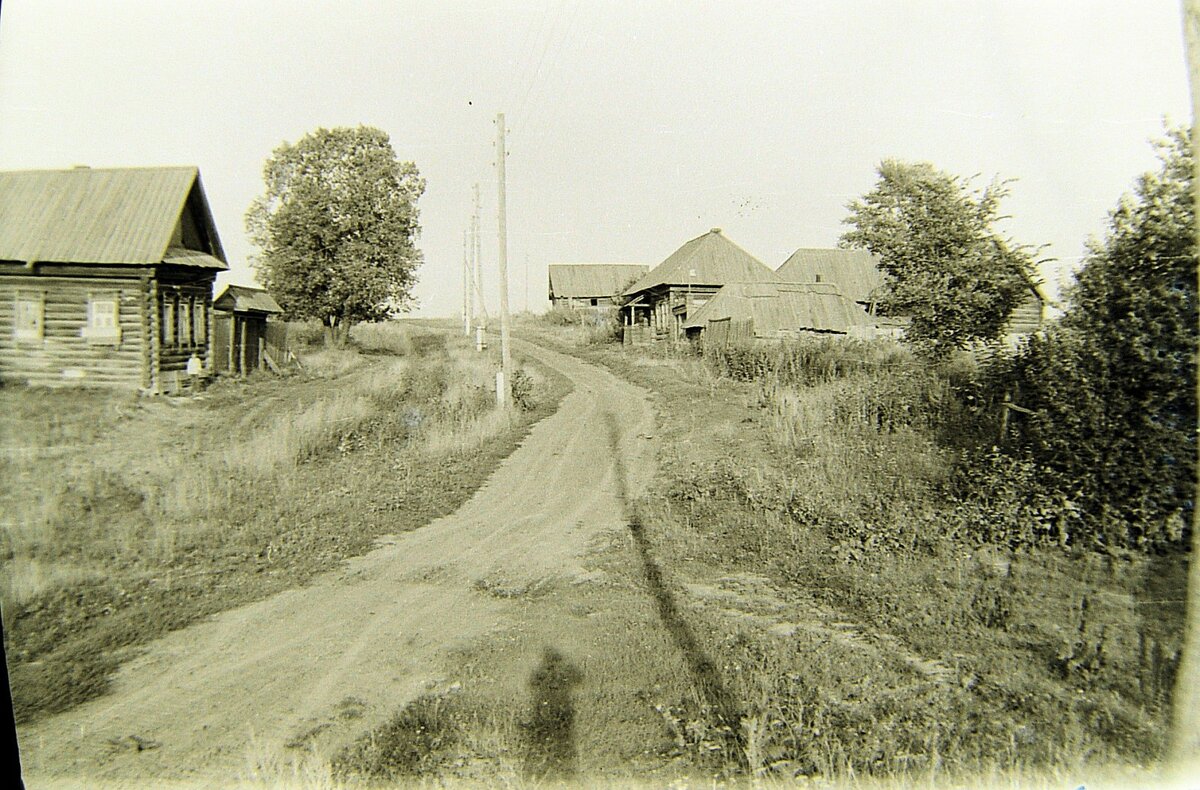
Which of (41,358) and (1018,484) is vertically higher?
(41,358)

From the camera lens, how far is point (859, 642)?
6.10 m

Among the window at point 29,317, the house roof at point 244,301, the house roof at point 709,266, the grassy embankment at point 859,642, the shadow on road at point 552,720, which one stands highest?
the house roof at point 709,266

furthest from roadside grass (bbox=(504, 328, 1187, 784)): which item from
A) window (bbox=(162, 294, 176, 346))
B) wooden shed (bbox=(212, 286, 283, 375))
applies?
wooden shed (bbox=(212, 286, 283, 375))

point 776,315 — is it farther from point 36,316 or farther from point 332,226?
point 36,316

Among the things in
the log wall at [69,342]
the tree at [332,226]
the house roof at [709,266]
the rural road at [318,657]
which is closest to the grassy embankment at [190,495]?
the rural road at [318,657]

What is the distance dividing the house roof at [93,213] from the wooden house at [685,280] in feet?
69.4

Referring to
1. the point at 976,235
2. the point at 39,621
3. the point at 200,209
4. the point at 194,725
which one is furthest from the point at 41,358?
the point at 976,235

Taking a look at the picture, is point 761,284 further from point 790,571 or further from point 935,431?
point 790,571

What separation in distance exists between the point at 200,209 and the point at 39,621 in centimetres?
1862

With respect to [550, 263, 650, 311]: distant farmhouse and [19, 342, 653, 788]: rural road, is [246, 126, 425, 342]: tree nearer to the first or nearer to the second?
[19, 342, 653, 788]: rural road

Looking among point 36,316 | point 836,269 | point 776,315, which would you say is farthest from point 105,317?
point 836,269

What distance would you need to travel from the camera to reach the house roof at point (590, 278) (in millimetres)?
67312

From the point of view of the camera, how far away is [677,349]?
30.8 metres

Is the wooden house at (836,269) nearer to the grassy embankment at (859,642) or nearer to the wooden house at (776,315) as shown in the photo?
the wooden house at (776,315)
